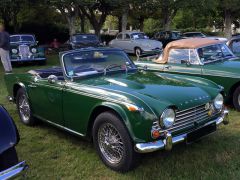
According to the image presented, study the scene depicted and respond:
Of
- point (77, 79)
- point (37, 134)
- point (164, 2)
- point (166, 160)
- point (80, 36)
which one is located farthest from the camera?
point (164, 2)

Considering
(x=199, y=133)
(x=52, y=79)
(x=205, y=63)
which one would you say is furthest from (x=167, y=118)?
(x=205, y=63)

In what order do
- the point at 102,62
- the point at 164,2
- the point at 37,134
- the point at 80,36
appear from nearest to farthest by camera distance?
the point at 102,62 < the point at 37,134 < the point at 80,36 < the point at 164,2

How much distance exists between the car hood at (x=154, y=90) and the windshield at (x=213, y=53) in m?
Result: 2.71

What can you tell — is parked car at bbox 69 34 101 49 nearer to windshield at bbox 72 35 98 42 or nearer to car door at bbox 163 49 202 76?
windshield at bbox 72 35 98 42

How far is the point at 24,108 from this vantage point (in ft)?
20.8

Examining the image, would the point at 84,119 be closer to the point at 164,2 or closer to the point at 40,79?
the point at 40,79

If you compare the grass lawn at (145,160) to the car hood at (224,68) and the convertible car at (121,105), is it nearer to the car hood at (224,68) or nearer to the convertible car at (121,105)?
the convertible car at (121,105)

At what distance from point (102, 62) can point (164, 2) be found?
67.7 feet

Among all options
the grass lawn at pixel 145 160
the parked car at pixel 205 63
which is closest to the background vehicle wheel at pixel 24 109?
the grass lawn at pixel 145 160

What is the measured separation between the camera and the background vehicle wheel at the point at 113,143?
4020mm

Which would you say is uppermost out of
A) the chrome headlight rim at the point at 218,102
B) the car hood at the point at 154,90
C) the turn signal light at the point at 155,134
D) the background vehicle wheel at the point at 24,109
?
the car hood at the point at 154,90

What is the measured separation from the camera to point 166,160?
14.9 ft

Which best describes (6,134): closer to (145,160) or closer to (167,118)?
(167,118)

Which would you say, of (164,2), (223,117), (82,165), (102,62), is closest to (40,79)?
(102,62)
